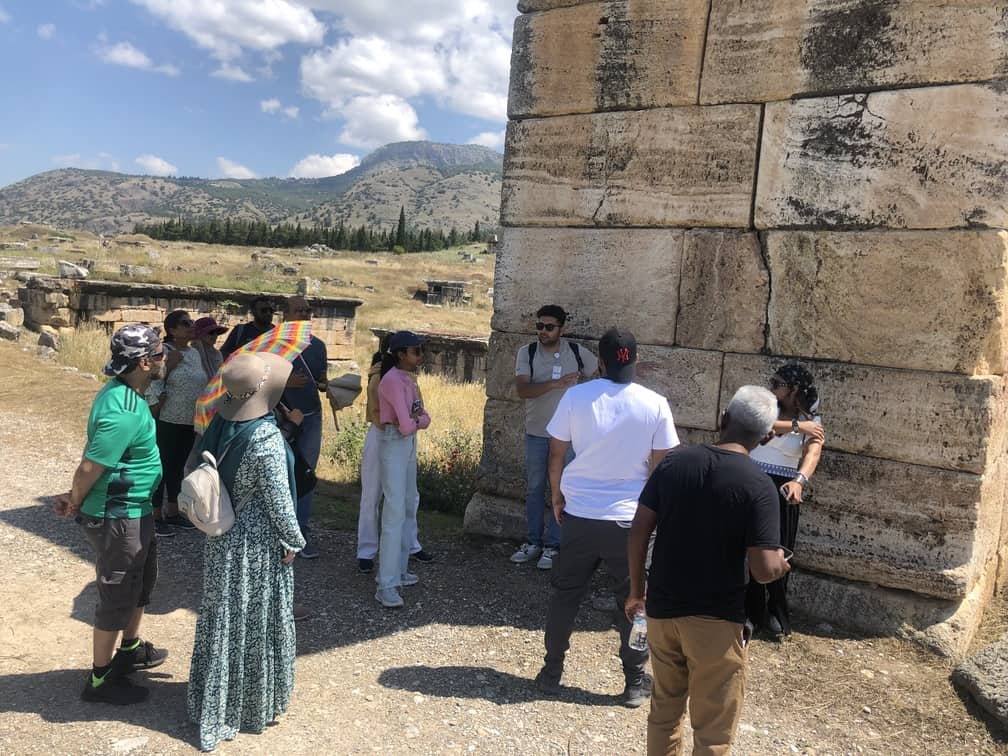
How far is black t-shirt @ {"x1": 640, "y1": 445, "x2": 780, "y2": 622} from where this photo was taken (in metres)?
2.68

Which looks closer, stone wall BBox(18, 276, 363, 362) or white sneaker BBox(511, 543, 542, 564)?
white sneaker BBox(511, 543, 542, 564)

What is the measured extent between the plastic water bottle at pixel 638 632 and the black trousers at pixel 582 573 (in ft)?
0.72

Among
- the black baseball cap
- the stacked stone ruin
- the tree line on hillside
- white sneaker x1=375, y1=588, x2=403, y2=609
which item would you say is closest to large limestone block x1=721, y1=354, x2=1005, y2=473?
the stacked stone ruin

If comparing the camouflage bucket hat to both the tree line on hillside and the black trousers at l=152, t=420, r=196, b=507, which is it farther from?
Result: the tree line on hillside

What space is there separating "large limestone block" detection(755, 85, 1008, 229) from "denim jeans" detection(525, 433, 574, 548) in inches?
88.0

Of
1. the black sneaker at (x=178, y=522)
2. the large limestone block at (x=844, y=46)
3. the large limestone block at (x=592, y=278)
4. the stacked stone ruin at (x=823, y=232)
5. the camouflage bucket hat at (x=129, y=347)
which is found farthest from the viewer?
the black sneaker at (x=178, y=522)

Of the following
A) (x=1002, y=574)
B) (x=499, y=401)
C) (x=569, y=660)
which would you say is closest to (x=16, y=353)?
(x=499, y=401)

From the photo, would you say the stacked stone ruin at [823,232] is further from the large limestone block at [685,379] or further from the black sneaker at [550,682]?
the black sneaker at [550,682]

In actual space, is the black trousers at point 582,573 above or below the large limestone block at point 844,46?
below

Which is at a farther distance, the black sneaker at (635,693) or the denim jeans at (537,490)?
the denim jeans at (537,490)

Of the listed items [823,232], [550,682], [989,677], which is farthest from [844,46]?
[550,682]

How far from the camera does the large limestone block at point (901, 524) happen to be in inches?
173

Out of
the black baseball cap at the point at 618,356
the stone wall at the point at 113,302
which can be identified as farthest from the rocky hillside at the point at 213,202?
the black baseball cap at the point at 618,356

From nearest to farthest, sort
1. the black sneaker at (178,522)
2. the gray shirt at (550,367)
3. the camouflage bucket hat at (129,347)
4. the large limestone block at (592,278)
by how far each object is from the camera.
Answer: the camouflage bucket hat at (129,347) → the large limestone block at (592,278) → the gray shirt at (550,367) → the black sneaker at (178,522)
